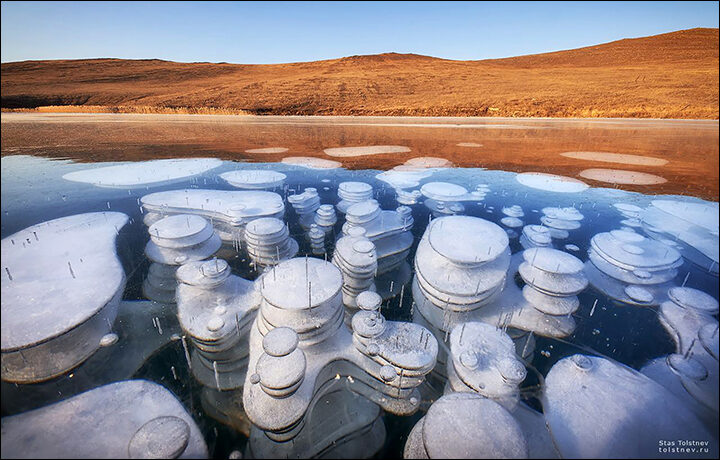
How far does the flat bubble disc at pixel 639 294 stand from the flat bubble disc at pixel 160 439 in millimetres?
8447

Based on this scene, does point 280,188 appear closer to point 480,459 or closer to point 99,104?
point 480,459

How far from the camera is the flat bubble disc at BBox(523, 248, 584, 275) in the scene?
597cm

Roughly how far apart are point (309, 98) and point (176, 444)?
21.0m

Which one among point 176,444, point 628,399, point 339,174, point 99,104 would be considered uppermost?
point 99,104

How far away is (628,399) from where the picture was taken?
3648 mm

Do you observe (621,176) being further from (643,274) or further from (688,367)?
(688,367)

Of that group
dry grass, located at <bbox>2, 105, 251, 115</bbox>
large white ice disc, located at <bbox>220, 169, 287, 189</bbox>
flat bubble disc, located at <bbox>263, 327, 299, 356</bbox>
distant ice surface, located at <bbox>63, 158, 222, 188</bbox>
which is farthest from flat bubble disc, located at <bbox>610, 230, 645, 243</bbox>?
dry grass, located at <bbox>2, 105, 251, 115</bbox>

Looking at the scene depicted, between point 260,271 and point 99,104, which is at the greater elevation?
point 99,104

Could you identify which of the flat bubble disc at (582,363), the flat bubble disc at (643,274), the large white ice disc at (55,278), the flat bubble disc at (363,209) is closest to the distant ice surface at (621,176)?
the flat bubble disc at (643,274)

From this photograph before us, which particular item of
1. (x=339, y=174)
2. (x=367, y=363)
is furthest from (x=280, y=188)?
(x=367, y=363)

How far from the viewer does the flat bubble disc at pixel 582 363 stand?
13.6 ft

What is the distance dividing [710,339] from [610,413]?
177 cm

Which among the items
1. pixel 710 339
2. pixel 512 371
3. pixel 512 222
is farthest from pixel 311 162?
pixel 710 339

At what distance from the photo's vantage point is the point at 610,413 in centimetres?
349
